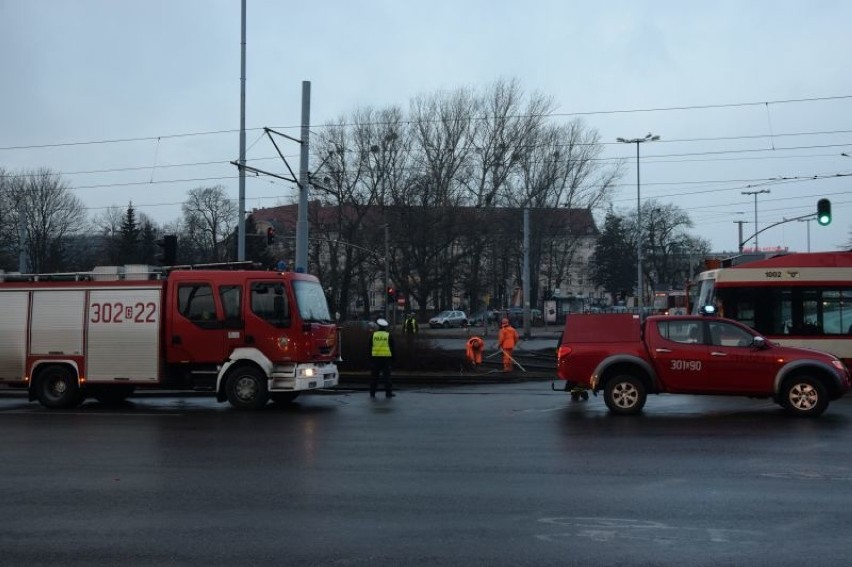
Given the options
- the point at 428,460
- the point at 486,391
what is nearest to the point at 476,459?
the point at 428,460

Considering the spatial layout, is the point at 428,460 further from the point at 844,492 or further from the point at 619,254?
the point at 619,254

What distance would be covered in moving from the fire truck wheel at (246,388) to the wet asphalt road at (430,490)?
159 cm

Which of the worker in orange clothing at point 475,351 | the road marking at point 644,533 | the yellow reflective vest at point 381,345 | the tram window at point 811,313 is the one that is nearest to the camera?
the road marking at point 644,533

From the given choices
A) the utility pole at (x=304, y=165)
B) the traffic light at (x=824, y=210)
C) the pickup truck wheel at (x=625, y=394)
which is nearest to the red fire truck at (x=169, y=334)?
the pickup truck wheel at (x=625, y=394)

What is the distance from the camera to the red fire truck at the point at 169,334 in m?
17.8

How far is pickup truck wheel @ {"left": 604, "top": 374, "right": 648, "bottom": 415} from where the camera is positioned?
16031 millimetres

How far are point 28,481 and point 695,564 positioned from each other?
7.25 meters

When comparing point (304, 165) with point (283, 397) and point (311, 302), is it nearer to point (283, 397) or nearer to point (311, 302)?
point (311, 302)

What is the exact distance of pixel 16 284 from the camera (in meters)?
19.2

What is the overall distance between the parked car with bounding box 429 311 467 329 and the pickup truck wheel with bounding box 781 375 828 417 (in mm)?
60009

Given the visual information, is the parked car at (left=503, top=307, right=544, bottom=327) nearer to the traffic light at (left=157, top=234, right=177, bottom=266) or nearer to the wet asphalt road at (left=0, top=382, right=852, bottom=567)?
the traffic light at (left=157, top=234, right=177, bottom=266)

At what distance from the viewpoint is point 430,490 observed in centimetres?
933

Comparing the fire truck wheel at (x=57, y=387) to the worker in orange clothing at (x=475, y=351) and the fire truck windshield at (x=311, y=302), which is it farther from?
the worker in orange clothing at (x=475, y=351)

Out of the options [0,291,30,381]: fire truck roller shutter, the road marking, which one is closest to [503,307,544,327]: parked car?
[0,291,30,381]: fire truck roller shutter
